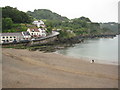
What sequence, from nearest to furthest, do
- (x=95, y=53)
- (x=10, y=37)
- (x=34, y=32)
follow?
1. (x=95, y=53)
2. (x=10, y=37)
3. (x=34, y=32)

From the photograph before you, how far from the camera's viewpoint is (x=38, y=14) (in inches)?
6004

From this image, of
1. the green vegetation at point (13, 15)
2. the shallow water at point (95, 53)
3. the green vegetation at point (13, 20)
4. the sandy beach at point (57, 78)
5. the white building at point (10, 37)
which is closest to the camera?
the sandy beach at point (57, 78)

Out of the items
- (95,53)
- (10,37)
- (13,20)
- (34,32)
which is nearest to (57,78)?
(95,53)

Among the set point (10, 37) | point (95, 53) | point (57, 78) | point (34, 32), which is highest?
point (34, 32)

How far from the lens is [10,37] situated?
137 feet

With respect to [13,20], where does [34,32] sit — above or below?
below

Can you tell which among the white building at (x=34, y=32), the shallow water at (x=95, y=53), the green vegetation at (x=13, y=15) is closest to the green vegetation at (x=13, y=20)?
the green vegetation at (x=13, y=15)

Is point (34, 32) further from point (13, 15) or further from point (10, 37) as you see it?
point (13, 15)

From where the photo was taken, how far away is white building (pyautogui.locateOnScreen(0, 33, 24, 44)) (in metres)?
40.8

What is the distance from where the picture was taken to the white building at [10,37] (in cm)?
4075

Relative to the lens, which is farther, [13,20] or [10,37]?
[13,20]

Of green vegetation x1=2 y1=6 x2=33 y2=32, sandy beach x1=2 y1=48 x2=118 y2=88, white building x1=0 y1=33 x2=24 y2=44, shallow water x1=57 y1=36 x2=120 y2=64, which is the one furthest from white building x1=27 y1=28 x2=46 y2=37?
sandy beach x1=2 y1=48 x2=118 y2=88

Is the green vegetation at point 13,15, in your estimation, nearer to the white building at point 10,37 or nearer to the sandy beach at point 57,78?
the white building at point 10,37

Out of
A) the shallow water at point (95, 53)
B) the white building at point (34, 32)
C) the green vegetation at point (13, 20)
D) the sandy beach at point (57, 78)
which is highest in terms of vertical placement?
the green vegetation at point (13, 20)
